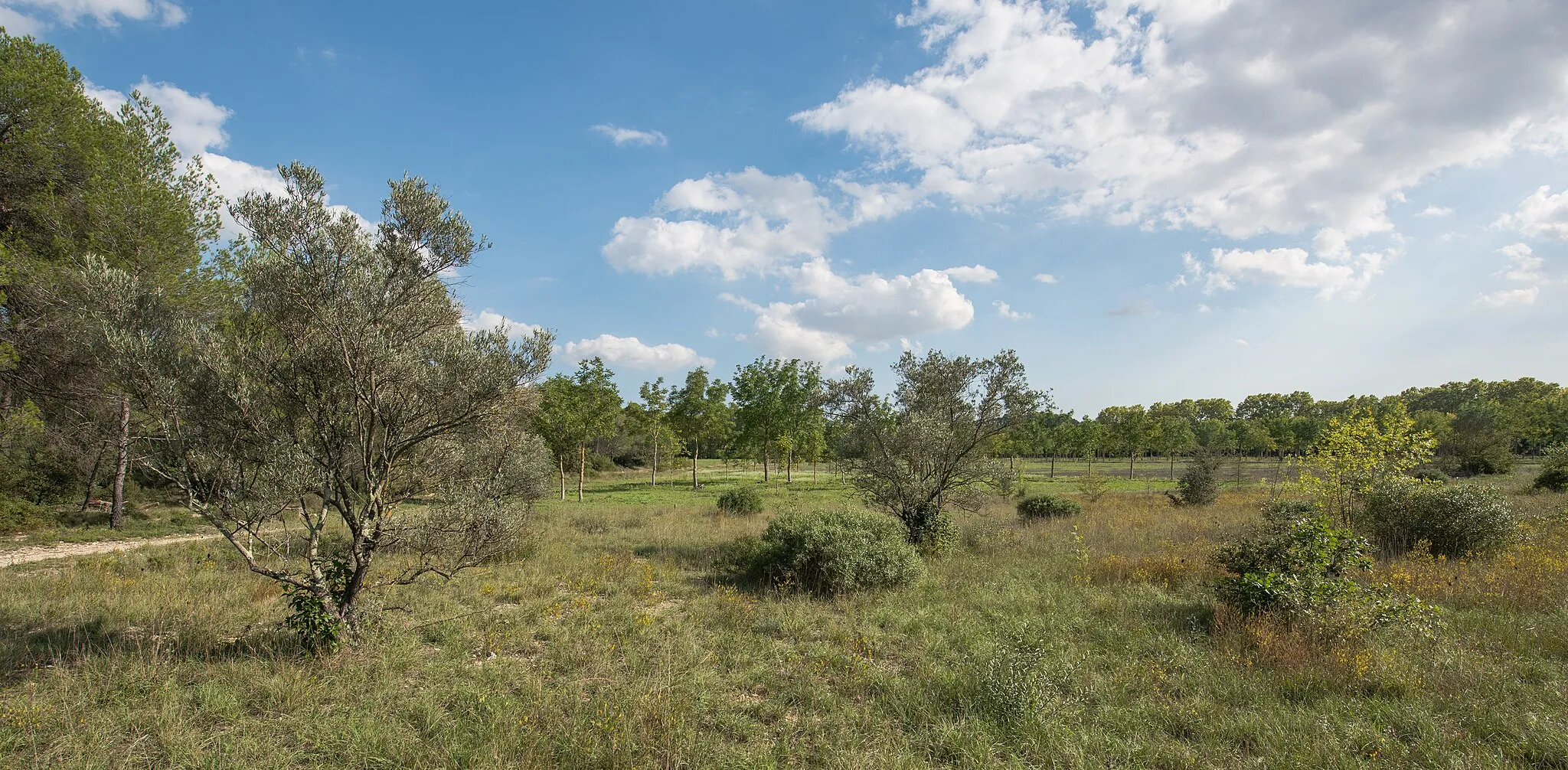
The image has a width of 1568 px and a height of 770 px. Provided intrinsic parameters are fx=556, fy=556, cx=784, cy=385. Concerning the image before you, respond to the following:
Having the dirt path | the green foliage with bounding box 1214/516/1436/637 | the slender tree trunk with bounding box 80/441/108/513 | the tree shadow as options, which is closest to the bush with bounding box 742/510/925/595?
the green foliage with bounding box 1214/516/1436/637

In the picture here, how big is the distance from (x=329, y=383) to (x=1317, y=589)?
12.7 m

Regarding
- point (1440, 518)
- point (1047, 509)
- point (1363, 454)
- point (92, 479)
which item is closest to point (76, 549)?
point (92, 479)

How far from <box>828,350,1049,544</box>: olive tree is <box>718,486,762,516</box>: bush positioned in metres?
7.24

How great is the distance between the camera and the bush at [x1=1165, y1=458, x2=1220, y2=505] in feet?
80.6

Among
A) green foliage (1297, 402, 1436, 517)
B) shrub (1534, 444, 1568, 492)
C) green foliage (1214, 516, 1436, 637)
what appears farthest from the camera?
shrub (1534, 444, 1568, 492)

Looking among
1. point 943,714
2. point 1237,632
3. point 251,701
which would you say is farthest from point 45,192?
point 1237,632

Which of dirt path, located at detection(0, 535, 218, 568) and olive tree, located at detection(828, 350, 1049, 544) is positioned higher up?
olive tree, located at detection(828, 350, 1049, 544)

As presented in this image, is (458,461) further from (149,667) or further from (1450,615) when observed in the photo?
(1450,615)

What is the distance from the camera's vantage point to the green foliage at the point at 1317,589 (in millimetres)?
6953

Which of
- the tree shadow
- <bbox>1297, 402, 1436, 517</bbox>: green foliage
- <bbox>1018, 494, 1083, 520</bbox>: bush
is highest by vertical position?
<bbox>1297, 402, 1436, 517</bbox>: green foliage

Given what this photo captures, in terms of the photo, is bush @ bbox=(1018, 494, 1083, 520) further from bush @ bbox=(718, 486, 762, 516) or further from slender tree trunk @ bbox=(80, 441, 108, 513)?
slender tree trunk @ bbox=(80, 441, 108, 513)

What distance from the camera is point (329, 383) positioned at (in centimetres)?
652

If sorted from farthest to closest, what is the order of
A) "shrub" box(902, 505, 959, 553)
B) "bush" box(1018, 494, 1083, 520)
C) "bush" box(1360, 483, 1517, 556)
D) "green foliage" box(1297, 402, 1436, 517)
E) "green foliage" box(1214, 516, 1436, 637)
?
"bush" box(1018, 494, 1083, 520), "shrub" box(902, 505, 959, 553), "green foliage" box(1297, 402, 1436, 517), "bush" box(1360, 483, 1517, 556), "green foliage" box(1214, 516, 1436, 637)

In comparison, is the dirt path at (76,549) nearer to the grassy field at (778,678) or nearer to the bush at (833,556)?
the grassy field at (778,678)
